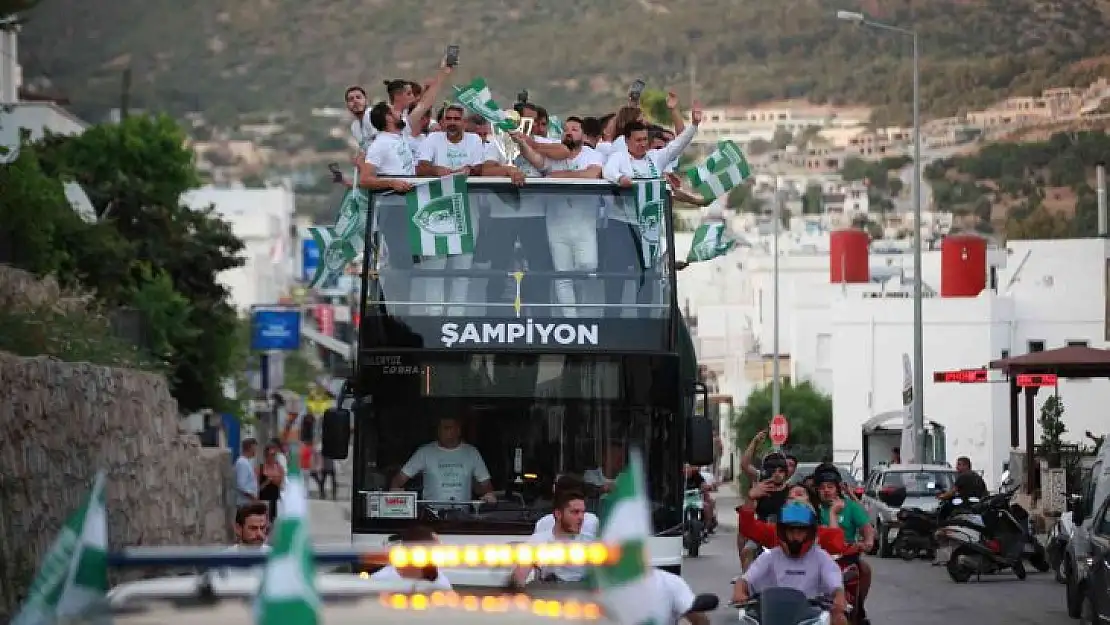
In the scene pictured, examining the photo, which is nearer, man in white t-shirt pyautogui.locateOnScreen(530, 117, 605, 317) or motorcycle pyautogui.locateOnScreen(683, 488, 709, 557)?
man in white t-shirt pyautogui.locateOnScreen(530, 117, 605, 317)

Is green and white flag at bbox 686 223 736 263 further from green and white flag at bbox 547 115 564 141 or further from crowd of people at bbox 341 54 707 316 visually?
green and white flag at bbox 547 115 564 141

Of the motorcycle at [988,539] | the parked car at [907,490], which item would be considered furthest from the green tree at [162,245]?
the motorcycle at [988,539]

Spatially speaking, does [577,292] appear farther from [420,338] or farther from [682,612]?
[682,612]

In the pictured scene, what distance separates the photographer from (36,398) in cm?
1827

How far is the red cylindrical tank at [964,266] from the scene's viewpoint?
254 ft

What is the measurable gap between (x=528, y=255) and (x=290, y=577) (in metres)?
11.3

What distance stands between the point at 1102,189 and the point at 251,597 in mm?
70927

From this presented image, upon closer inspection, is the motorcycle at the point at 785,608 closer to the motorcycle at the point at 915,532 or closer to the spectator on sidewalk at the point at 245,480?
the spectator on sidewalk at the point at 245,480

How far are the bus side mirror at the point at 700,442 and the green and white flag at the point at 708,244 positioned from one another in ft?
9.02

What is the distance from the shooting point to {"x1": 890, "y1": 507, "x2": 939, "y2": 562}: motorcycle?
113 ft

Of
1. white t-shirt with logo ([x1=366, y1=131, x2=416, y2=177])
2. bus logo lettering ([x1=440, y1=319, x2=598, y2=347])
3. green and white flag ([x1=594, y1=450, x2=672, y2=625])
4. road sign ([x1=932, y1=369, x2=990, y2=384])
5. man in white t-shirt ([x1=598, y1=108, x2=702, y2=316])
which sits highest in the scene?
white t-shirt with logo ([x1=366, y1=131, x2=416, y2=177])

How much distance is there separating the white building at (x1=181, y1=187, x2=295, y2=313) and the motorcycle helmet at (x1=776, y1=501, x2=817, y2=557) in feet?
293

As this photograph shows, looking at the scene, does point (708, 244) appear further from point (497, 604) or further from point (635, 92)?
point (497, 604)

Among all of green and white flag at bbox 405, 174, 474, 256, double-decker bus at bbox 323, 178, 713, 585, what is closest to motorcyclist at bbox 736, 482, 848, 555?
double-decker bus at bbox 323, 178, 713, 585
